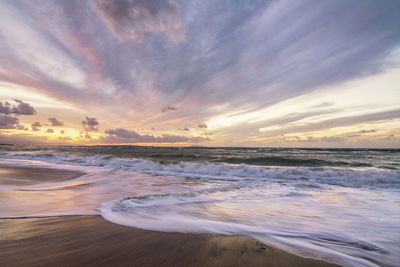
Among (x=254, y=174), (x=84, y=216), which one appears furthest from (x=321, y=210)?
(x=254, y=174)

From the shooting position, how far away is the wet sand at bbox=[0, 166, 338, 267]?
9.19 ft

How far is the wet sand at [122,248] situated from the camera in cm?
280

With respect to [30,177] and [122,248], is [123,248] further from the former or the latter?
[30,177]

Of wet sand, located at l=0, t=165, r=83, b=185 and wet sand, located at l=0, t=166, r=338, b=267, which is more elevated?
wet sand, located at l=0, t=165, r=83, b=185

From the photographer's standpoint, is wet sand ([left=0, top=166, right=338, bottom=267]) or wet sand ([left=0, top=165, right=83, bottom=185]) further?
wet sand ([left=0, top=165, right=83, bottom=185])

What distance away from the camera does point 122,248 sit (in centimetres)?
317

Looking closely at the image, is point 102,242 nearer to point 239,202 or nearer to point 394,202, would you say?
point 239,202

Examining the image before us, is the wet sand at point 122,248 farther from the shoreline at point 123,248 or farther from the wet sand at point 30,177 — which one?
the wet sand at point 30,177

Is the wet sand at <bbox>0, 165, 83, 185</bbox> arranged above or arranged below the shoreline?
above

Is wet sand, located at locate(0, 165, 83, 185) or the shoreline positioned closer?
the shoreline

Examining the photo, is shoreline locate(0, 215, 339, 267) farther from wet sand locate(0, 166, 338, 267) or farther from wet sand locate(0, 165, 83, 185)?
wet sand locate(0, 165, 83, 185)

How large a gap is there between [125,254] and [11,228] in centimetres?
215

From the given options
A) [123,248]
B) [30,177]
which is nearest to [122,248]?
[123,248]

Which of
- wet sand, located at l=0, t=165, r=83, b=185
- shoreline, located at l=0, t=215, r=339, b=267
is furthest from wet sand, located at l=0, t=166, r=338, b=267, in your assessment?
wet sand, located at l=0, t=165, r=83, b=185
